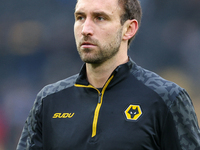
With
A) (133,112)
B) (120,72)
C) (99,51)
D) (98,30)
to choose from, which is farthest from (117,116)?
(98,30)

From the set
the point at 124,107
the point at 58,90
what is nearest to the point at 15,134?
Result: the point at 58,90

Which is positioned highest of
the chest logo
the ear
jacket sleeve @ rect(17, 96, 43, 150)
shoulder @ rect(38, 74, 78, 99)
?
the ear

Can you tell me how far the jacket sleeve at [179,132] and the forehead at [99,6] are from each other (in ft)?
2.07

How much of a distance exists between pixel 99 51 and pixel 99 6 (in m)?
0.25

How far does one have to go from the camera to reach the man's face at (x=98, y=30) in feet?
5.63

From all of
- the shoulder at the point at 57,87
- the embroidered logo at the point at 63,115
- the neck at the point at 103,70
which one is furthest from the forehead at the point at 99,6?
the embroidered logo at the point at 63,115

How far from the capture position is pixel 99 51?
1.73 meters

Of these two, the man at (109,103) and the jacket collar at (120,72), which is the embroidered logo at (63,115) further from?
the jacket collar at (120,72)

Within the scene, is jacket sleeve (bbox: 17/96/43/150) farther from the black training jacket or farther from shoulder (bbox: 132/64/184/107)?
shoulder (bbox: 132/64/184/107)

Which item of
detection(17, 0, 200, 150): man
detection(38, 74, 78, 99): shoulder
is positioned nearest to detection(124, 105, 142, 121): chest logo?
detection(17, 0, 200, 150): man

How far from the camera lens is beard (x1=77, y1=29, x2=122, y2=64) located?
5.63 ft

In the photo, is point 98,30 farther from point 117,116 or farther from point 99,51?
point 117,116

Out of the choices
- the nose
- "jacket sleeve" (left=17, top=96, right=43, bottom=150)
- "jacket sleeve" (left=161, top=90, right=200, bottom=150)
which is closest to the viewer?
"jacket sleeve" (left=161, top=90, right=200, bottom=150)

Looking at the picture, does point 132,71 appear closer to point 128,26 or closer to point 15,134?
point 128,26
